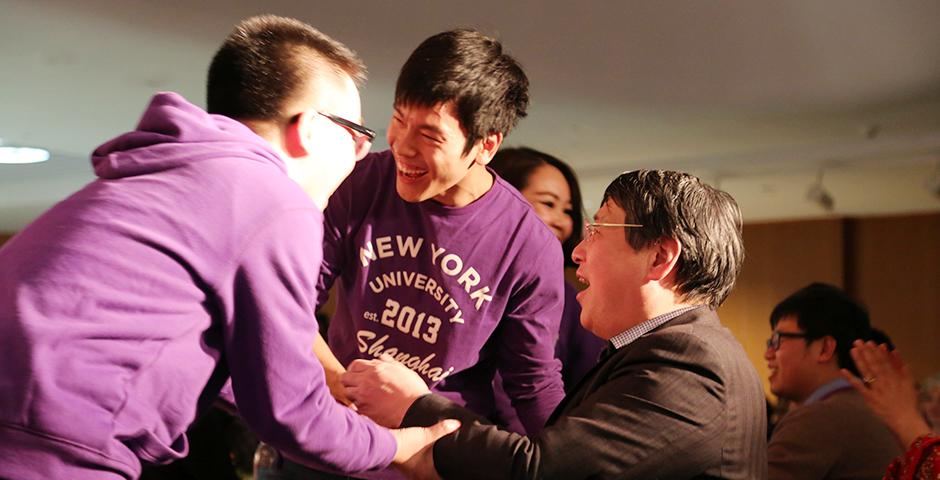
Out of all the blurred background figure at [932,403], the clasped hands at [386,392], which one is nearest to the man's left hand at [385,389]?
the clasped hands at [386,392]

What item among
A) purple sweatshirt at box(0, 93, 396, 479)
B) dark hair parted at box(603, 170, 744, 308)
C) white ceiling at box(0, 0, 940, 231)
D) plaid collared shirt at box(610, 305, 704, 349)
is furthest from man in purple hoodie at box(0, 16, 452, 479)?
white ceiling at box(0, 0, 940, 231)

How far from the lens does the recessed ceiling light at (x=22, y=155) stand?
6.50 m

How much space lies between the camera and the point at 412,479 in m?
1.54

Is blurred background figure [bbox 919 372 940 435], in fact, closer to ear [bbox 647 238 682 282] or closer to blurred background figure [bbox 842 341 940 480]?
blurred background figure [bbox 842 341 940 480]

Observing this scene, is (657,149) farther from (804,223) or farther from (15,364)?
(15,364)

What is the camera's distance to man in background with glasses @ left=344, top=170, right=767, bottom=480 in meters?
1.44

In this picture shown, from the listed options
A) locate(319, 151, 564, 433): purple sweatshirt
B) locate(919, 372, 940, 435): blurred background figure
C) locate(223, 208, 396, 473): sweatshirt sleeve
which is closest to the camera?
locate(223, 208, 396, 473): sweatshirt sleeve

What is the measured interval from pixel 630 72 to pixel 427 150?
277 centimetres

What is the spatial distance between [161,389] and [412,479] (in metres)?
0.49

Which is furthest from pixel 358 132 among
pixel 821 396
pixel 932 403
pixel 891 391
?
pixel 932 403

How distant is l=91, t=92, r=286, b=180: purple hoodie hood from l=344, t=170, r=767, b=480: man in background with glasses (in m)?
0.49

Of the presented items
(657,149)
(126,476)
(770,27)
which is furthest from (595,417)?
(657,149)

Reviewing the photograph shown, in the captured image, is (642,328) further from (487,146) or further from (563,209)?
(563,209)

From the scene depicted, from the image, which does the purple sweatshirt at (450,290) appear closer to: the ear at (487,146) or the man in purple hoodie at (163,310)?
the ear at (487,146)
